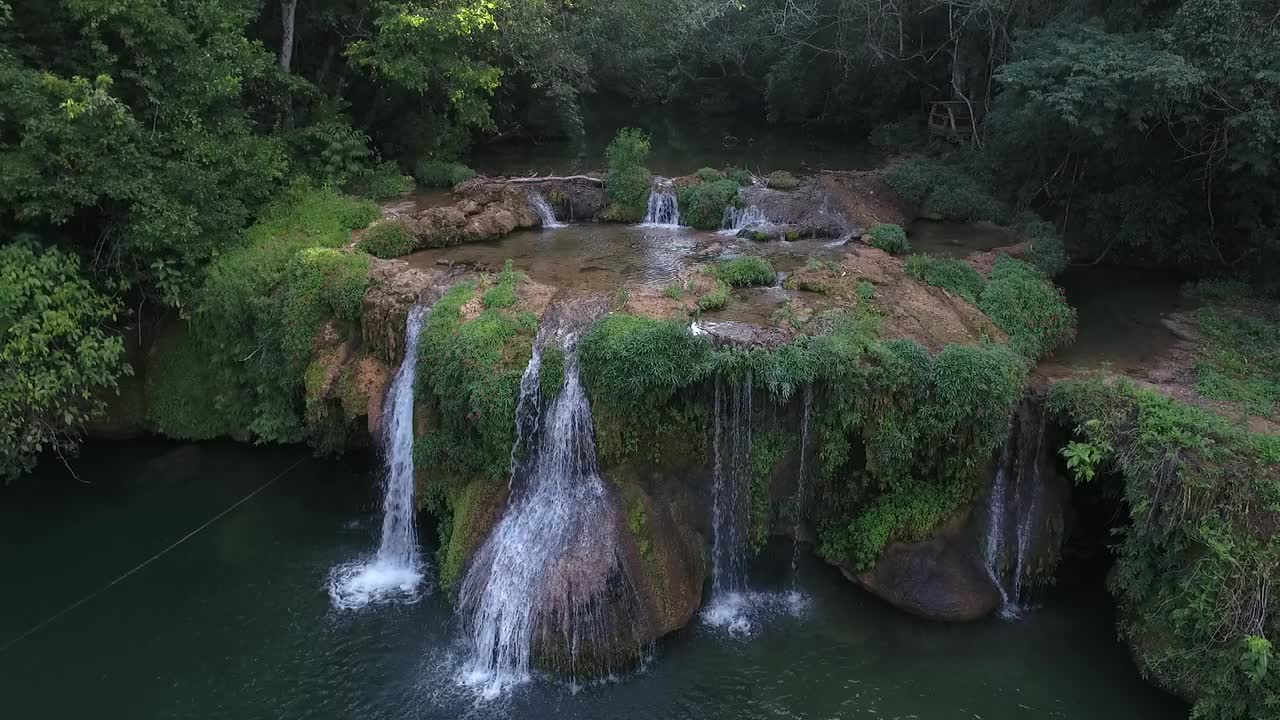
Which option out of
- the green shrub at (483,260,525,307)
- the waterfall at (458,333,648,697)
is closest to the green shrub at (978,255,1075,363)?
the waterfall at (458,333,648,697)

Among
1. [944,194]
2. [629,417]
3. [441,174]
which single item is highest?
[441,174]

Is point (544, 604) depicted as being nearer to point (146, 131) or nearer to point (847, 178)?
point (146, 131)

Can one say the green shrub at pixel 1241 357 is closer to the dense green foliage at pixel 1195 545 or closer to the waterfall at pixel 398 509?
the dense green foliage at pixel 1195 545

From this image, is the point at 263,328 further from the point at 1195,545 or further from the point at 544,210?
the point at 1195,545

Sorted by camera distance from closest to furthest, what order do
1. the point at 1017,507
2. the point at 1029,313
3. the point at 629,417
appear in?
the point at 629,417, the point at 1017,507, the point at 1029,313

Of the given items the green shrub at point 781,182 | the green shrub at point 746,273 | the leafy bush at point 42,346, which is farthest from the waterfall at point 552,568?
the green shrub at point 781,182

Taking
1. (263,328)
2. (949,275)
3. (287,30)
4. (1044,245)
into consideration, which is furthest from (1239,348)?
(287,30)
